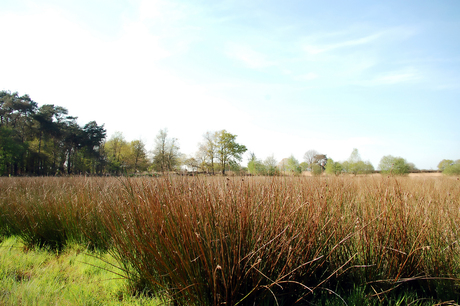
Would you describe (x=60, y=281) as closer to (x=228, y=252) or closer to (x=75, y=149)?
(x=228, y=252)

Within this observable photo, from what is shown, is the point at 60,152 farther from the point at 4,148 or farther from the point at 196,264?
the point at 196,264

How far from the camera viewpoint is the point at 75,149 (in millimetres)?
29188

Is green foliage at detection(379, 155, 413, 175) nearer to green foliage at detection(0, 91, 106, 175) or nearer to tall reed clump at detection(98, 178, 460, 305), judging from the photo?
tall reed clump at detection(98, 178, 460, 305)

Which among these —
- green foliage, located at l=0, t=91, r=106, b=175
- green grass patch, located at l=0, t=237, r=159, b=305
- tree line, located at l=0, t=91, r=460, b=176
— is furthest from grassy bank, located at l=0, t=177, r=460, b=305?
green foliage, located at l=0, t=91, r=106, b=175

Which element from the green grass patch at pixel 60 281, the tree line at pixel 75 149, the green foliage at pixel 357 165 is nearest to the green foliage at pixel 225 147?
the tree line at pixel 75 149

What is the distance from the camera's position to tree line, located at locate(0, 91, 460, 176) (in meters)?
22.9

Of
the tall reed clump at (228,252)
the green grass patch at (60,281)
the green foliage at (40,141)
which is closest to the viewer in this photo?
the tall reed clump at (228,252)

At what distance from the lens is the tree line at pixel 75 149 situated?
2289 centimetres

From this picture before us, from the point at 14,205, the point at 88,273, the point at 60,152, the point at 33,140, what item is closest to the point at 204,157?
the point at 60,152

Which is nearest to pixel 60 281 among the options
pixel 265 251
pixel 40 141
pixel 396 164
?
pixel 265 251

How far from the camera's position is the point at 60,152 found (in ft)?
92.2

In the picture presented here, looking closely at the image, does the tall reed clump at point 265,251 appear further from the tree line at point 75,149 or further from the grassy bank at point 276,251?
the tree line at point 75,149

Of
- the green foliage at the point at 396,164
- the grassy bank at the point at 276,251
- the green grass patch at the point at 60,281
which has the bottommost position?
the green grass patch at the point at 60,281

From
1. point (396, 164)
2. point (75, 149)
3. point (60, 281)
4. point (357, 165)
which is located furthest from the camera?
point (75, 149)
